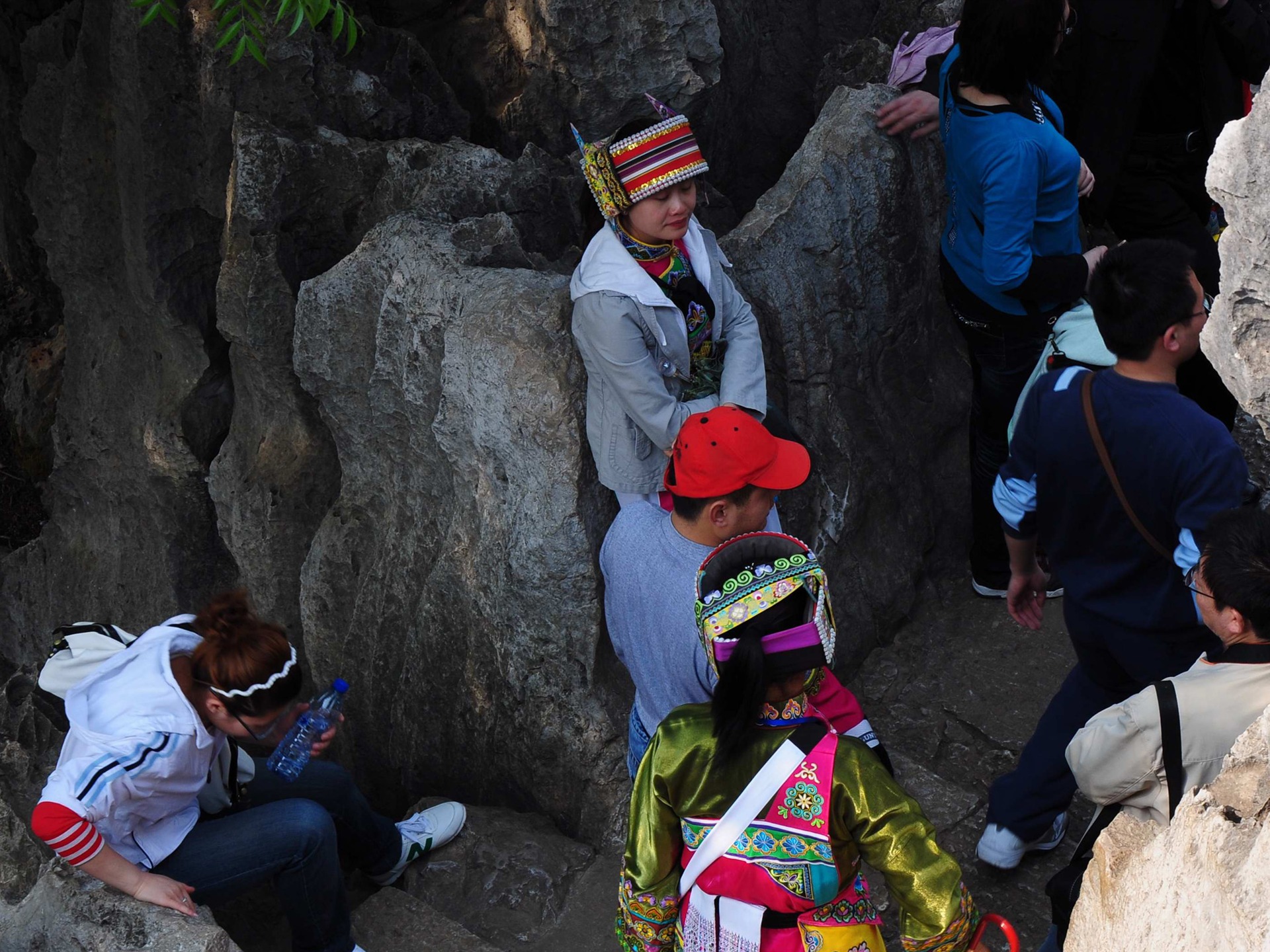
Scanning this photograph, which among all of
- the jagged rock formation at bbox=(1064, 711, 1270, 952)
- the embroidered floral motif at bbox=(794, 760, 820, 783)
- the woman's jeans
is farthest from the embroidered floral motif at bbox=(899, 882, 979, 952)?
the woman's jeans

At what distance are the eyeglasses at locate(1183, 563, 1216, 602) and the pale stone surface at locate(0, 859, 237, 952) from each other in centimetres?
228

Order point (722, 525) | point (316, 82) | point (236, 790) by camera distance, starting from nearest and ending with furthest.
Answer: point (722, 525) → point (236, 790) → point (316, 82)

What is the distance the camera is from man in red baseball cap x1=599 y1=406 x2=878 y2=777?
8.50 feet

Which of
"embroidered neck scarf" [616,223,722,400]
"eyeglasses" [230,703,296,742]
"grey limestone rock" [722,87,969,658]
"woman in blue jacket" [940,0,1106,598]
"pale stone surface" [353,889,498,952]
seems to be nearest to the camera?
"eyeglasses" [230,703,296,742]

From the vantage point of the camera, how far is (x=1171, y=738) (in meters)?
2.24

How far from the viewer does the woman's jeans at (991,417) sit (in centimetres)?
402

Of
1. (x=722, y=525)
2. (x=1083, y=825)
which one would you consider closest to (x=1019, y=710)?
(x=1083, y=825)

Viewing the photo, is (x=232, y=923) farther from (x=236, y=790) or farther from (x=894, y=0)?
(x=894, y=0)

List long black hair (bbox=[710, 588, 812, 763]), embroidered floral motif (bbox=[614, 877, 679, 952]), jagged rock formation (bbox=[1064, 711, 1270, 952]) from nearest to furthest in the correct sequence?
jagged rock formation (bbox=[1064, 711, 1270, 952])
long black hair (bbox=[710, 588, 812, 763])
embroidered floral motif (bbox=[614, 877, 679, 952])

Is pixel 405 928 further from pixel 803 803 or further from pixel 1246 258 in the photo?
pixel 1246 258

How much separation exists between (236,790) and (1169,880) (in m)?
2.58

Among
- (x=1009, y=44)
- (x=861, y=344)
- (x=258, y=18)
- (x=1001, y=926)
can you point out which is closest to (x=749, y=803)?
(x=1001, y=926)

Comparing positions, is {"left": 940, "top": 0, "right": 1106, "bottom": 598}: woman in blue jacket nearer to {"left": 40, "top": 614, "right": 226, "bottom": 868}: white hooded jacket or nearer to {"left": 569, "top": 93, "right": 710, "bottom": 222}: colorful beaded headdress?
{"left": 569, "top": 93, "right": 710, "bottom": 222}: colorful beaded headdress

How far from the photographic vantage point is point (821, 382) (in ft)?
14.0
